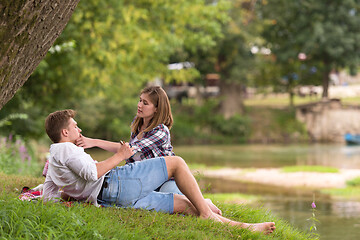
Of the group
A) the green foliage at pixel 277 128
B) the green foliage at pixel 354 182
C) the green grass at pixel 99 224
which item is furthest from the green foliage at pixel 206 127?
the green grass at pixel 99 224

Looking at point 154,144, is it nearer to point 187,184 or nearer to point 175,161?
point 175,161

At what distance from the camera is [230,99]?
117 feet

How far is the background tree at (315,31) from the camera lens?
3250cm

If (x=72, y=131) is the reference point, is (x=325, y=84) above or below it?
below

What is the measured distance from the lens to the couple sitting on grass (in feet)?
16.7

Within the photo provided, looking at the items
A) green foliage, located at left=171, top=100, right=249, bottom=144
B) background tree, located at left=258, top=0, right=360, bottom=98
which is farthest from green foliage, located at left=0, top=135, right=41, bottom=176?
background tree, located at left=258, top=0, right=360, bottom=98

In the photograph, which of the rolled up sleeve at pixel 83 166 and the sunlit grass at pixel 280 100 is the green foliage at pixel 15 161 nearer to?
the rolled up sleeve at pixel 83 166

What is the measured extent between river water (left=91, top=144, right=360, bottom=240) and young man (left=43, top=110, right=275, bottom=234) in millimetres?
3011

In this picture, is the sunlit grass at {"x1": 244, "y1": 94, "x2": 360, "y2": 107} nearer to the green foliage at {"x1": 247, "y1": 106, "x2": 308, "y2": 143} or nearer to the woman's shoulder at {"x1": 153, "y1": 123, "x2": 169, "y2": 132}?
the green foliage at {"x1": 247, "y1": 106, "x2": 308, "y2": 143}

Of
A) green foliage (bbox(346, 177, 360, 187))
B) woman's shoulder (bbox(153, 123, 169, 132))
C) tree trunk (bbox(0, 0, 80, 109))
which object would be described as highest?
tree trunk (bbox(0, 0, 80, 109))

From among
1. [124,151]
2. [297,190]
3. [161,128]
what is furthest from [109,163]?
[297,190]

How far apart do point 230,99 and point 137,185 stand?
3071cm

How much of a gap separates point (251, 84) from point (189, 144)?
17.4 feet

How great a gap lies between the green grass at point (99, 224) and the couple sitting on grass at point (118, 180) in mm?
115
